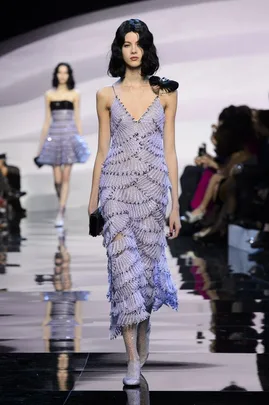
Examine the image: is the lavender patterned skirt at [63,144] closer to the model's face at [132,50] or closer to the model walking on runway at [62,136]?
the model walking on runway at [62,136]

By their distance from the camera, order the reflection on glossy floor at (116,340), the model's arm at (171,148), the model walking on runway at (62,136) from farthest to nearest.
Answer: the model walking on runway at (62,136) < the model's arm at (171,148) < the reflection on glossy floor at (116,340)

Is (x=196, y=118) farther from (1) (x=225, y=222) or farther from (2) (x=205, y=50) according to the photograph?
(1) (x=225, y=222)

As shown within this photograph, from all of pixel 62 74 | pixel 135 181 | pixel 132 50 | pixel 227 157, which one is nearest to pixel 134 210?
pixel 135 181

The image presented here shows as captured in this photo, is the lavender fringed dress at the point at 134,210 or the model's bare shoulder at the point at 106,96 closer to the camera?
the lavender fringed dress at the point at 134,210

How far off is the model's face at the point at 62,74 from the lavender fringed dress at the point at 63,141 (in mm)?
244

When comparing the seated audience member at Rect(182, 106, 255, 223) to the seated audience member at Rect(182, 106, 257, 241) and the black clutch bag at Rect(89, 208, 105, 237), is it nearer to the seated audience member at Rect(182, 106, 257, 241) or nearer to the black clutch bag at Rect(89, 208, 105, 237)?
the seated audience member at Rect(182, 106, 257, 241)

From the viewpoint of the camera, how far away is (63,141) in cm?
1230

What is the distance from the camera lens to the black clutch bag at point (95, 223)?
3.40 m

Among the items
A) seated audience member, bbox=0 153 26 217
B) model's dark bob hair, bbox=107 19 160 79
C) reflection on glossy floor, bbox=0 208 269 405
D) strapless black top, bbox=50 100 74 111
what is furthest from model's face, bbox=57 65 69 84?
model's dark bob hair, bbox=107 19 160 79

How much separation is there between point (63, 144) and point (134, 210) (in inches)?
349

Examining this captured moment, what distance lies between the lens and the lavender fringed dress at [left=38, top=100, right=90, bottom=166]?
12.2 metres

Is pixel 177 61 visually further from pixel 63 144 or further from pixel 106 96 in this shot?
pixel 106 96

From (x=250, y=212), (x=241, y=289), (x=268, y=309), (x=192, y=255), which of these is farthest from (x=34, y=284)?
(x=250, y=212)

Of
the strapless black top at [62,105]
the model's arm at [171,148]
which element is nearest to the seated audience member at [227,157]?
the strapless black top at [62,105]
